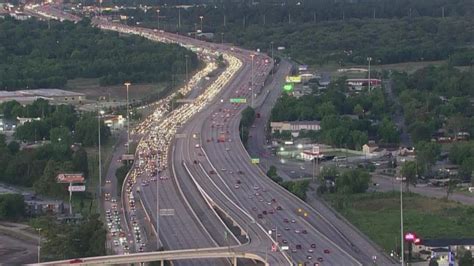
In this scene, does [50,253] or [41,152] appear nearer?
[50,253]

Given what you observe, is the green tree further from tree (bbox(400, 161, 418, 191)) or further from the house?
the house

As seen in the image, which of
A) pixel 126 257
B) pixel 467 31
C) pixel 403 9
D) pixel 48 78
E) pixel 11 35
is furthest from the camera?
pixel 403 9

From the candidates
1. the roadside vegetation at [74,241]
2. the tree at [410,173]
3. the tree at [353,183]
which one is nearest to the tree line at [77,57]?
the tree at [410,173]

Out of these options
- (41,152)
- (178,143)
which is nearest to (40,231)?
(41,152)

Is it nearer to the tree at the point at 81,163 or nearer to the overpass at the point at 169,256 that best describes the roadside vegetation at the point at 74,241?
the overpass at the point at 169,256

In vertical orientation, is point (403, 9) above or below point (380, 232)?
above

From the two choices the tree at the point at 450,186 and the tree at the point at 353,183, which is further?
the tree at the point at 353,183

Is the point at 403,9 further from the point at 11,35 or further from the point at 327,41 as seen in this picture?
the point at 11,35
